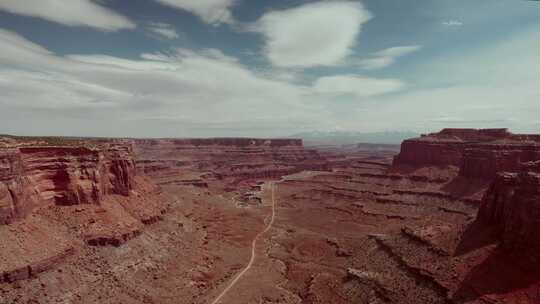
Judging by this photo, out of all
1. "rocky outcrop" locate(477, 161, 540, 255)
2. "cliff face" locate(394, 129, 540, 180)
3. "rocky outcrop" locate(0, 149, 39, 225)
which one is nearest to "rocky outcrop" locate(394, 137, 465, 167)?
"cliff face" locate(394, 129, 540, 180)

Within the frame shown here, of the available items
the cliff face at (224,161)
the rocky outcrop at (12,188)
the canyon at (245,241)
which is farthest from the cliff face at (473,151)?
the rocky outcrop at (12,188)

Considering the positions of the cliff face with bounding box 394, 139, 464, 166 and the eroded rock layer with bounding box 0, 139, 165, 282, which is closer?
the eroded rock layer with bounding box 0, 139, 165, 282

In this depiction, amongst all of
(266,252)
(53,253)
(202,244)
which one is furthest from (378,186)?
(53,253)

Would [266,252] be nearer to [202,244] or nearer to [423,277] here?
[202,244]

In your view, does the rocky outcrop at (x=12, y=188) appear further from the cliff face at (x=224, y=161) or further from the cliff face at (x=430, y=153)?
the cliff face at (x=224, y=161)

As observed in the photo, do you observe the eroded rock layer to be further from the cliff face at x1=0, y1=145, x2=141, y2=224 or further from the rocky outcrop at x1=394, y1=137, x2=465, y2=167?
the rocky outcrop at x1=394, y1=137, x2=465, y2=167
